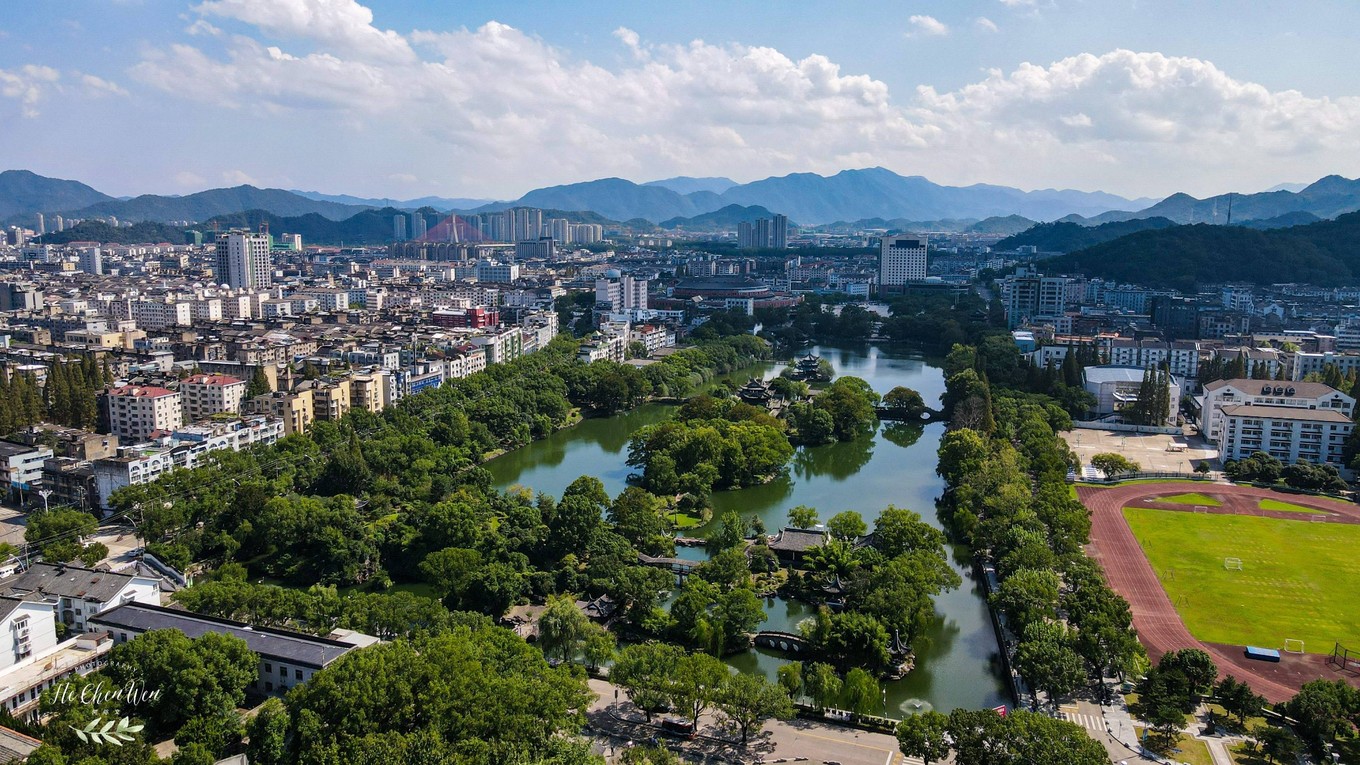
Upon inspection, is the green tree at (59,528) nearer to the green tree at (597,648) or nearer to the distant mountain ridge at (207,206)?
the green tree at (597,648)

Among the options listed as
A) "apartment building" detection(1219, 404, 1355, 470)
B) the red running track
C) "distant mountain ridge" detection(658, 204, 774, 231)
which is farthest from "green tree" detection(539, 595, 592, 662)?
"distant mountain ridge" detection(658, 204, 774, 231)

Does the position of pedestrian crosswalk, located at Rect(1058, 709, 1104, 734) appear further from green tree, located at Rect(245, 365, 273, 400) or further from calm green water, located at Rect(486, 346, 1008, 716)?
green tree, located at Rect(245, 365, 273, 400)

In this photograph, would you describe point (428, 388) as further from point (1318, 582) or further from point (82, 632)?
point (1318, 582)

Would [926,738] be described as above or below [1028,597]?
below

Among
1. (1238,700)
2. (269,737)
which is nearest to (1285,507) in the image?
(1238,700)

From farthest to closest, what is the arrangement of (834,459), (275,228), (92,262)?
(275,228), (92,262), (834,459)

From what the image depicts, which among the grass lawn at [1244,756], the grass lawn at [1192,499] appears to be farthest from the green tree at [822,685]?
the grass lawn at [1192,499]

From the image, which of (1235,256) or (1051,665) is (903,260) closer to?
(1235,256)

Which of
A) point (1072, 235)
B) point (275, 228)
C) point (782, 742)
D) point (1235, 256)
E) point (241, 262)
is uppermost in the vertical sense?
point (1072, 235)
